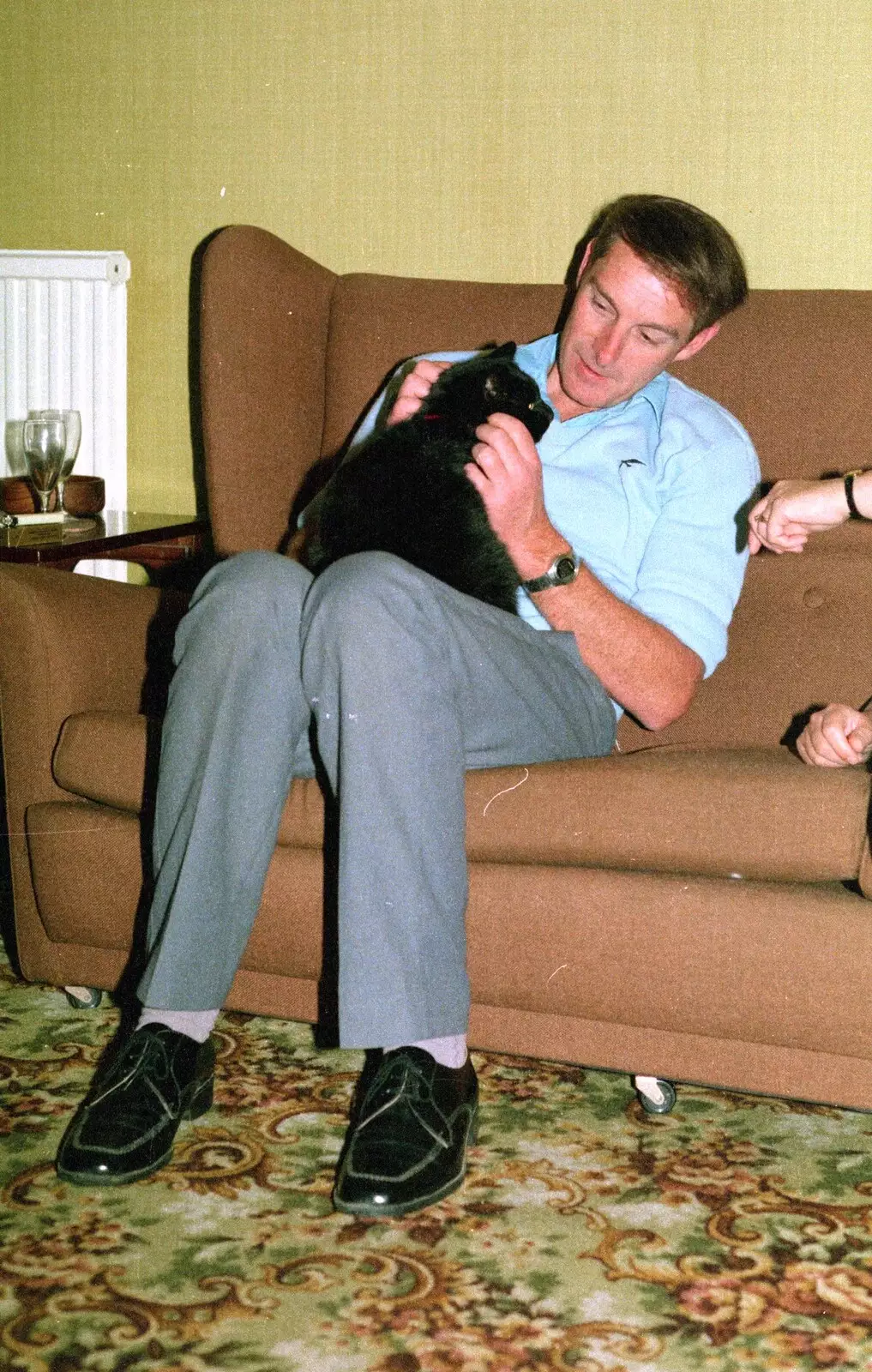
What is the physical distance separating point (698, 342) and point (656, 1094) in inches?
39.6

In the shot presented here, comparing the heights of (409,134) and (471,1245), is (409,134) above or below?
above

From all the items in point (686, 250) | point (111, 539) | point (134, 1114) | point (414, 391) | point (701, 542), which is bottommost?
point (134, 1114)

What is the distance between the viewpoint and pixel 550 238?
2393 mm

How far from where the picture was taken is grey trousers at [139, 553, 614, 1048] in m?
1.32

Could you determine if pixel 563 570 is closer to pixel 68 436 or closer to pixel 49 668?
pixel 49 668

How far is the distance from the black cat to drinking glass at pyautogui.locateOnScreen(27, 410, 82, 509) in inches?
35.7

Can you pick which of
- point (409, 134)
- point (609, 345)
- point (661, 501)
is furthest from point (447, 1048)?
point (409, 134)

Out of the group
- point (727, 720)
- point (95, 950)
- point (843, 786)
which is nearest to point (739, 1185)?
point (843, 786)

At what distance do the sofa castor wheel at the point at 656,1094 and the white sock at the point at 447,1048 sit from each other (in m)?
0.30

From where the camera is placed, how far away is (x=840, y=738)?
5.01ft

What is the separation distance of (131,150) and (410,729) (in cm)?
184

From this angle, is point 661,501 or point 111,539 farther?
point 111,539

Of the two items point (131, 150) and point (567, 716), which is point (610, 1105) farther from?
point (131, 150)

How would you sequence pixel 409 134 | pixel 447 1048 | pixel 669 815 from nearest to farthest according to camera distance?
pixel 447 1048 → pixel 669 815 → pixel 409 134
